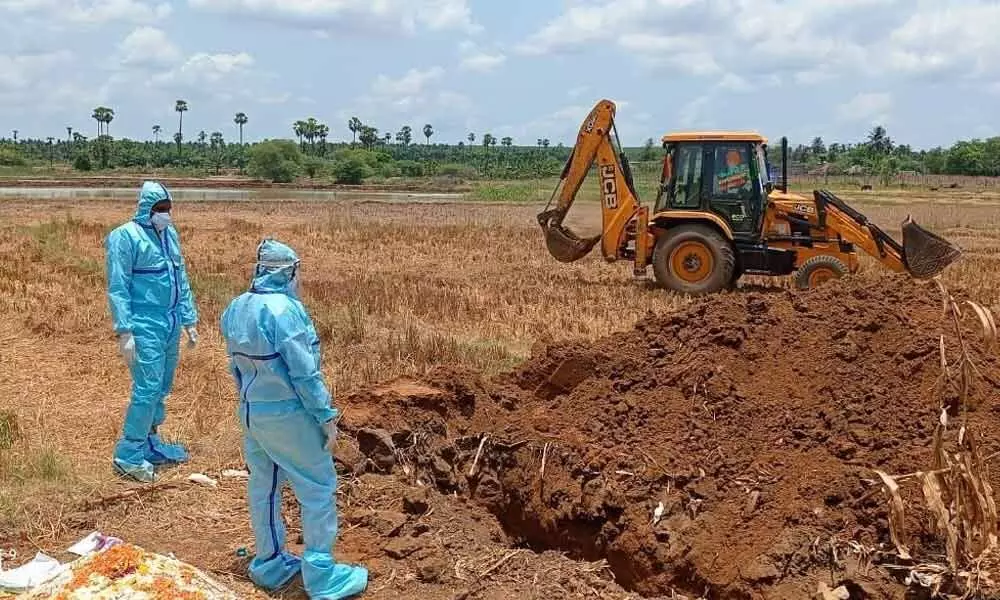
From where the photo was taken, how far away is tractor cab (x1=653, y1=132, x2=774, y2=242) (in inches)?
487

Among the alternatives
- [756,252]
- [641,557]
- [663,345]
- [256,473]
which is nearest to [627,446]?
[641,557]

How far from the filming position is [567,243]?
13.8 meters

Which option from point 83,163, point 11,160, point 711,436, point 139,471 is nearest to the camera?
point 711,436

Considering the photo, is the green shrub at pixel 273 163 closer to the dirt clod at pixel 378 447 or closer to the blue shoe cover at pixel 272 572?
the dirt clod at pixel 378 447

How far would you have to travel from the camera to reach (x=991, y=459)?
479 cm

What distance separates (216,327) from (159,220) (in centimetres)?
480

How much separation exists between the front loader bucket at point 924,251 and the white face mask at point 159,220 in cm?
821

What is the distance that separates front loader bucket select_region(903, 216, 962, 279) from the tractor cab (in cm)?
221

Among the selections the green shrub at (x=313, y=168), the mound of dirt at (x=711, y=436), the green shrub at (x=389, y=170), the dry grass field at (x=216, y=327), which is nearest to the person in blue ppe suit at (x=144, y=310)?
the dry grass field at (x=216, y=327)

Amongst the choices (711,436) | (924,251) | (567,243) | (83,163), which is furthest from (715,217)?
(83,163)

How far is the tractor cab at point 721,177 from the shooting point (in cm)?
1238

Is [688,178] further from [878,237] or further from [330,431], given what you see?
[330,431]

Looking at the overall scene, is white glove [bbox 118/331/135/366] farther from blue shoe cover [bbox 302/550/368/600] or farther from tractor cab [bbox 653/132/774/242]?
tractor cab [bbox 653/132/774/242]

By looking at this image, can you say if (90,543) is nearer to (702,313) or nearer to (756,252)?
(702,313)
